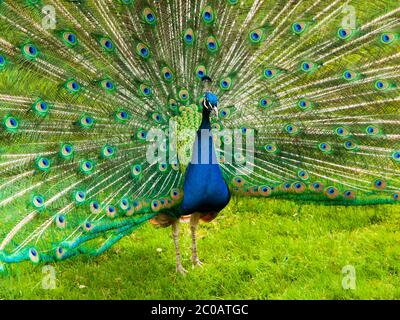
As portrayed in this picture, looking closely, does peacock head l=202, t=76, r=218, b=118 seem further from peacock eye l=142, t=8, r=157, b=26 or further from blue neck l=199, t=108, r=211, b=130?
peacock eye l=142, t=8, r=157, b=26

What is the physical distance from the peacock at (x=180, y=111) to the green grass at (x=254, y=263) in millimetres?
512

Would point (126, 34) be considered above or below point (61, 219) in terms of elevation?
above

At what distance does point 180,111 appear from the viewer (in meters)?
4.17

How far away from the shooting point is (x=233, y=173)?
4297mm

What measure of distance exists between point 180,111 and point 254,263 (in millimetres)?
1422

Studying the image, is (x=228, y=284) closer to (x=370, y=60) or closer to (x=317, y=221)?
(x=317, y=221)

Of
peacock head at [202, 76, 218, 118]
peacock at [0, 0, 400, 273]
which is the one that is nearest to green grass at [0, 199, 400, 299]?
peacock at [0, 0, 400, 273]

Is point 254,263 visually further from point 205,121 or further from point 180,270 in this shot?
point 205,121

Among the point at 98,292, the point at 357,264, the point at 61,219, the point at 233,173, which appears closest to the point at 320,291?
the point at 357,264

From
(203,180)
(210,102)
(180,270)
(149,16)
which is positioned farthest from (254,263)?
(149,16)

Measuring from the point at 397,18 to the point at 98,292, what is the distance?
2.87 m

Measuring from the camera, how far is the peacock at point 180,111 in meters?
3.78

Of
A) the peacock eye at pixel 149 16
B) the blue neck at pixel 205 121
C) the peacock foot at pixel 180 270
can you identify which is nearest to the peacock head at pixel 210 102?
the blue neck at pixel 205 121

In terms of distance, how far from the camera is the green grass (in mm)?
4418
